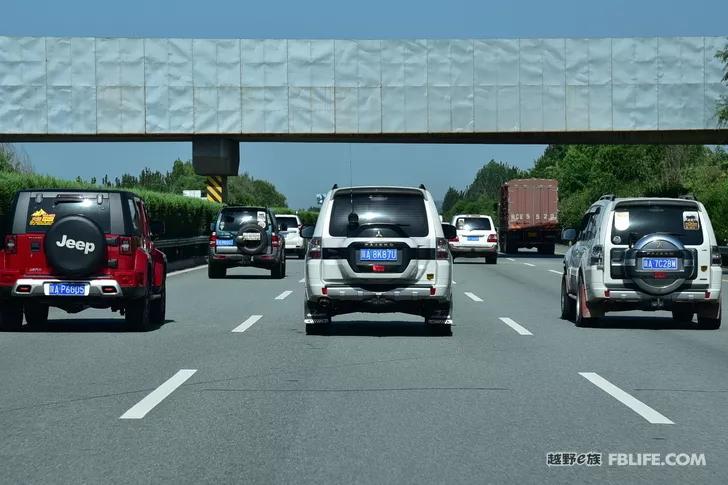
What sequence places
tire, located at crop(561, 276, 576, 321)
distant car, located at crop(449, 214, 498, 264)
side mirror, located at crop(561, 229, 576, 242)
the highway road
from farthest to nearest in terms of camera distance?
distant car, located at crop(449, 214, 498, 264), tire, located at crop(561, 276, 576, 321), side mirror, located at crop(561, 229, 576, 242), the highway road

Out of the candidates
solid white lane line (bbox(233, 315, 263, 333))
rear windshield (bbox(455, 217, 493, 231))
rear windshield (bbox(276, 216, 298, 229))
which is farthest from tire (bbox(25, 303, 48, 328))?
rear windshield (bbox(276, 216, 298, 229))

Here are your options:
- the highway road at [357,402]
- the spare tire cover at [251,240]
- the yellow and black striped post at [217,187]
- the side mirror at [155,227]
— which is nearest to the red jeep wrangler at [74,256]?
the highway road at [357,402]

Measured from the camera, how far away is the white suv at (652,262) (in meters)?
14.8

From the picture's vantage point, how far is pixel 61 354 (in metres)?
12.0

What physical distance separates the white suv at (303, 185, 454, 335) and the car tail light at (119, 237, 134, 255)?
2338mm

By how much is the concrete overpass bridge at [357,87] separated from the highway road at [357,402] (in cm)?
2887

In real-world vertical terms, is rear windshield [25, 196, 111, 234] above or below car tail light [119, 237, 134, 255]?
above

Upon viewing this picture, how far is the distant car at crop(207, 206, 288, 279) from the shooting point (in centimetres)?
2894

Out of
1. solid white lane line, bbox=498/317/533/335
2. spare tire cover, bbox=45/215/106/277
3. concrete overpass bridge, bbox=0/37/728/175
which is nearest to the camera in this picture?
spare tire cover, bbox=45/215/106/277

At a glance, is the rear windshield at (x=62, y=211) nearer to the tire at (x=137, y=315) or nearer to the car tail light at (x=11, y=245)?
the car tail light at (x=11, y=245)

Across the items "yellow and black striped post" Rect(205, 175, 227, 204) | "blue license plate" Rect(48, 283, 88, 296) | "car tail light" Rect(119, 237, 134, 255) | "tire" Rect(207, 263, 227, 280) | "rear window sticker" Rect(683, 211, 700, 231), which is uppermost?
"yellow and black striped post" Rect(205, 175, 227, 204)

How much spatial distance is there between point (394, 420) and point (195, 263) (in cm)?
3178

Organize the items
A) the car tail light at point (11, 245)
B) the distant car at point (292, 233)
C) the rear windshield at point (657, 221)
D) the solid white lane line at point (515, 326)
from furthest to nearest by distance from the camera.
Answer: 1. the distant car at point (292, 233)
2. the rear windshield at point (657, 221)
3. the solid white lane line at point (515, 326)
4. the car tail light at point (11, 245)

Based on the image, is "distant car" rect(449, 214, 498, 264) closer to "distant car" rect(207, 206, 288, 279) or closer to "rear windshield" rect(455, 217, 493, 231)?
"rear windshield" rect(455, 217, 493, 231)
